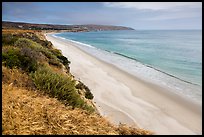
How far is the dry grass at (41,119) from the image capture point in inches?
154

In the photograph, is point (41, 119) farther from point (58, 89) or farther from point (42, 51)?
point (42, 51)

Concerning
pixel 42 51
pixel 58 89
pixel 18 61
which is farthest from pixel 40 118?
pixel 42 51

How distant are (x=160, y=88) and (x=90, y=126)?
1149 cm

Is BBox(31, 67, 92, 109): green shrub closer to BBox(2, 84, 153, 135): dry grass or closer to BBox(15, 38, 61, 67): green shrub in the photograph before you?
BBox(2, 84, 153, 135): dry grass

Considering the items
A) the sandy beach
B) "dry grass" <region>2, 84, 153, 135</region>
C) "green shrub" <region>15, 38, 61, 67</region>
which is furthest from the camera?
"green shrub" <region>15, 38, 61, 67</region>

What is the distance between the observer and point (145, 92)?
1409 centimetres

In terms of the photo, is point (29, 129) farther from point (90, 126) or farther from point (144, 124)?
point (144, 124)

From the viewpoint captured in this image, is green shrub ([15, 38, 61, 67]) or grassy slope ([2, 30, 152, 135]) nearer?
grassy slope ([2, 30, 152, 135])

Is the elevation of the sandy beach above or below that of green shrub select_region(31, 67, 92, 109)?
below

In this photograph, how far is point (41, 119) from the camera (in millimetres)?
4238

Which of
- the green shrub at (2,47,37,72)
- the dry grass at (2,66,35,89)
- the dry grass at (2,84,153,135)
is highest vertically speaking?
the green shrub at (2,47,37,72)

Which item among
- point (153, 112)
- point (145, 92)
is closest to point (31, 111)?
point (153, 112)

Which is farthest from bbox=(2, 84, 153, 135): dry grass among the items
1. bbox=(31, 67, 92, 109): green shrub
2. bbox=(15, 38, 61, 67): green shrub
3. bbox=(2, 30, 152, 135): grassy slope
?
bbox=(15, 38, 61, 67): green shrub

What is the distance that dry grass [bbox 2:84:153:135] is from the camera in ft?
12.8
